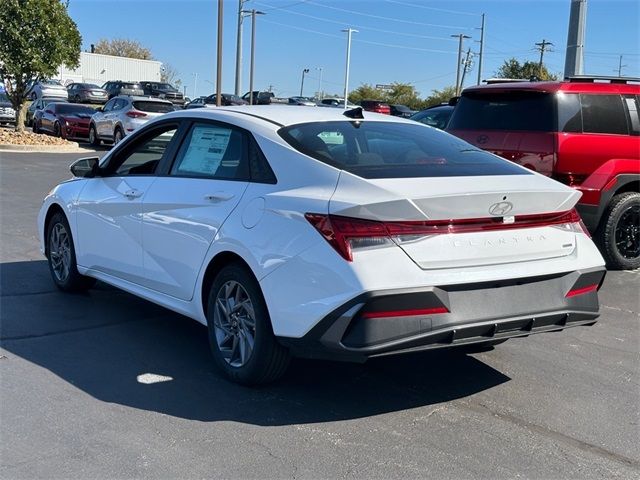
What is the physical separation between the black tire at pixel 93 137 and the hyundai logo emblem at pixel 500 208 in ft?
74.1

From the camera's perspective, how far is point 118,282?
570 centimetres

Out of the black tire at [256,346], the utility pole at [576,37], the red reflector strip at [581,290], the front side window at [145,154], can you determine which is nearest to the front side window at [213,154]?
the front side window at [145,154]

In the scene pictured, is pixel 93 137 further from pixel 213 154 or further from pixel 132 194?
pixel 213 154

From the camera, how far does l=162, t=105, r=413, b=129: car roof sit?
4.77 meters

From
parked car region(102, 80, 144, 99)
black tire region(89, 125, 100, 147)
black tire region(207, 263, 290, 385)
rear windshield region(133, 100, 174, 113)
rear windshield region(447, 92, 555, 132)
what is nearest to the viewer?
black tire region(207, 263, 290, 385)

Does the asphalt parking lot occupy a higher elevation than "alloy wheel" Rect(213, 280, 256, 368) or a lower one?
lower

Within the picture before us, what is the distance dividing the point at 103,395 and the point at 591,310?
9.27 feet

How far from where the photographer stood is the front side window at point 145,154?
18.0 feet

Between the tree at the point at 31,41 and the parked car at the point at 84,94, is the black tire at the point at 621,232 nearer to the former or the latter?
the tree at the point at 31,41

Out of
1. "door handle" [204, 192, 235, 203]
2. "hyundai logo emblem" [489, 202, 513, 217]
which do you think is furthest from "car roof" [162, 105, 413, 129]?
"hyundai logo emblem" [489, 202, 513, 217]

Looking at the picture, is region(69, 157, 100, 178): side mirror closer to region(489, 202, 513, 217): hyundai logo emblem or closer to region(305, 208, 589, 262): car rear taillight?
region(305, 208, 589, 262): car rear taillight

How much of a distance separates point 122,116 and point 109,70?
5450cm

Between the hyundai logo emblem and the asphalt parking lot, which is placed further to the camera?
the hyundai logo emblem

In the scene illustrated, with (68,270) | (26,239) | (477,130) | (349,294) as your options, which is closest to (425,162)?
(349,294)
